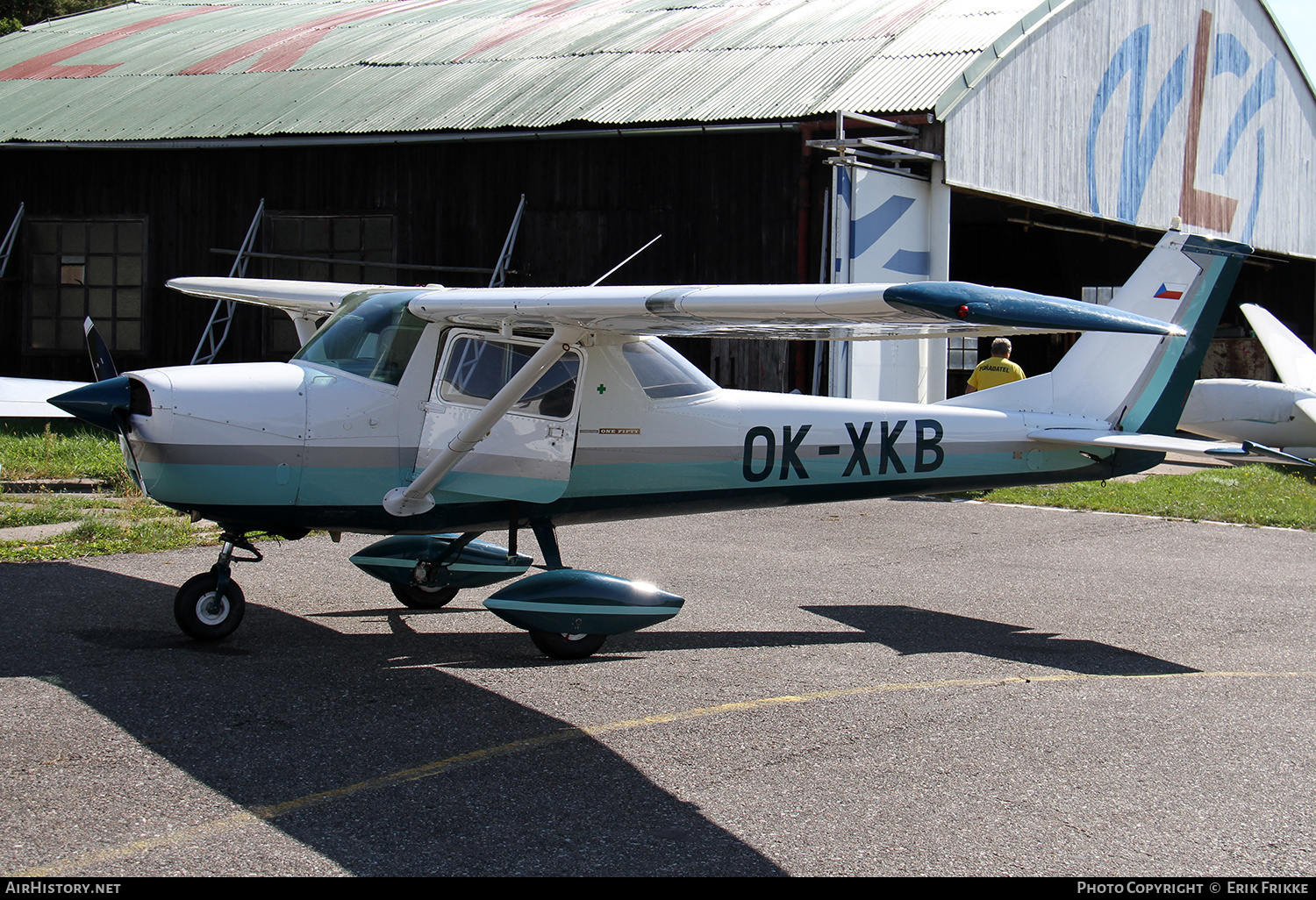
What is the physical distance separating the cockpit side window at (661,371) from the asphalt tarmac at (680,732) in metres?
1.52

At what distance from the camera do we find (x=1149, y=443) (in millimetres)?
7691

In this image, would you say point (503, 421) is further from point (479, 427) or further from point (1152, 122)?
point (1152, 122)

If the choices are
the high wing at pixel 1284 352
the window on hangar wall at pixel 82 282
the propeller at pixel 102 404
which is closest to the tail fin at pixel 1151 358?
the propeller at pixel 102 404

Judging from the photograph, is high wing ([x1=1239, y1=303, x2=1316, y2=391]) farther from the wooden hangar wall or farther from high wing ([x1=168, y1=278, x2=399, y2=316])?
high wing ([x1=168, y1=278, x2=399, y2=316])

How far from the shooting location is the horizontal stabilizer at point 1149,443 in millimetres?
6672

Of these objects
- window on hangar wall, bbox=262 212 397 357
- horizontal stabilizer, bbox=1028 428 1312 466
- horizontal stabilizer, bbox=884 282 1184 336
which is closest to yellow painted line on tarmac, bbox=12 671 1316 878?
horizontal stabilizer, bbox=1028 428 1312 466

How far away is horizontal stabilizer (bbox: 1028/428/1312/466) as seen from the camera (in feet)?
21.9

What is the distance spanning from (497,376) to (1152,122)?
18393 millimetres

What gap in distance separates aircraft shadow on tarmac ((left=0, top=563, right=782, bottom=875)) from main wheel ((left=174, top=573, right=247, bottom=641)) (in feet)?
0.34

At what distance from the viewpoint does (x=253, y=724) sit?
5.21 meters

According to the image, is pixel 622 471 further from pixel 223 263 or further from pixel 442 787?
pixel 223 263

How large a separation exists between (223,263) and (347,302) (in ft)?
46.6

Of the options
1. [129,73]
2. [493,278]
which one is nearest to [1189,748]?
[493,278]

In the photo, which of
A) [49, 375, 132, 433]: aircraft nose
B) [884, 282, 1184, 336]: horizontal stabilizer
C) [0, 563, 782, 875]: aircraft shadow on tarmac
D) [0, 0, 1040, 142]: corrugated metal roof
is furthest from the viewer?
[0, 0, 1040, 142]: corrugated metal roof
